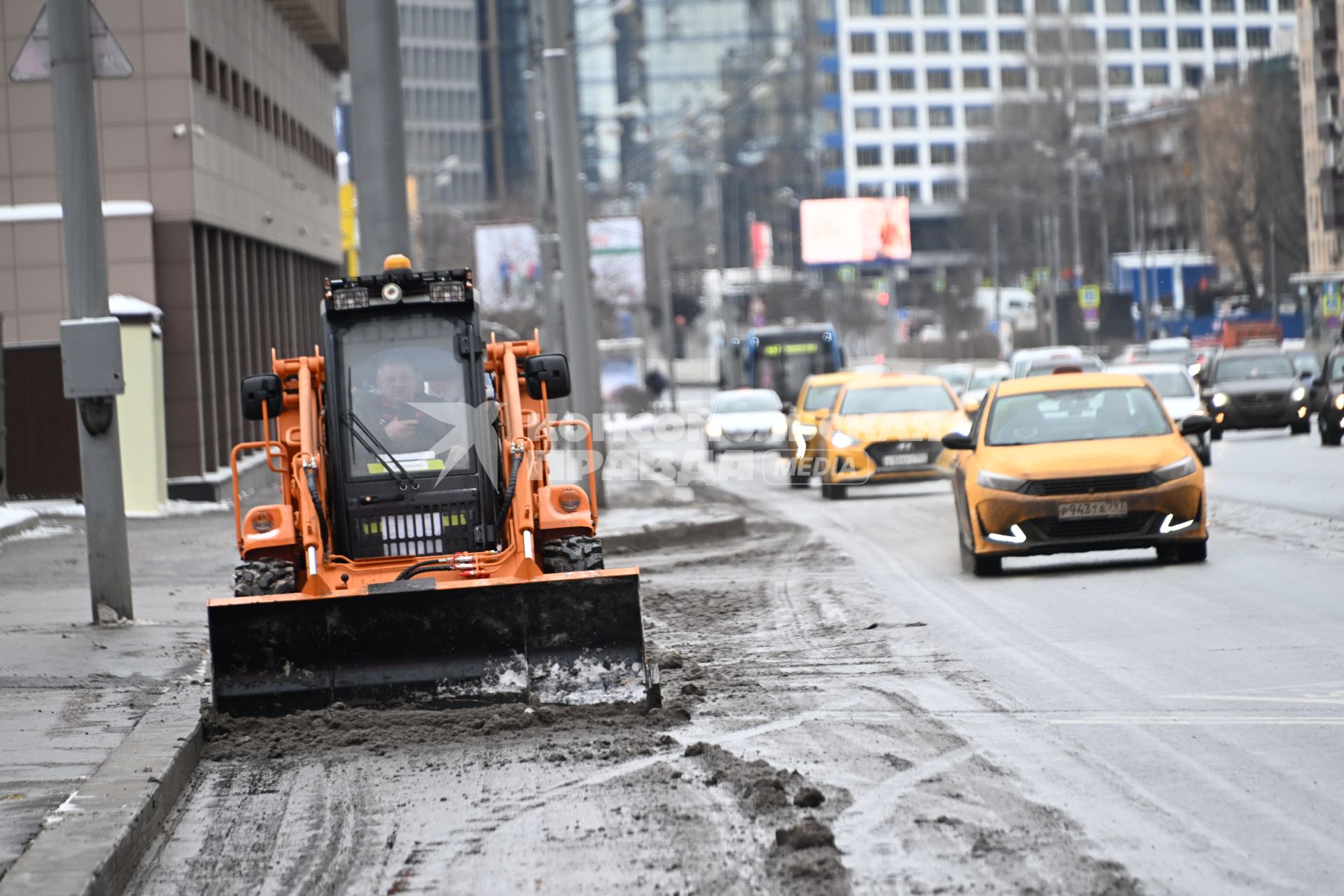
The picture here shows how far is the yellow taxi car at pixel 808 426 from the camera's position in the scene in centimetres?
3297

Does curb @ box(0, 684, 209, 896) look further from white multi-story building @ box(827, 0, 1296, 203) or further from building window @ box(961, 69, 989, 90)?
building window @ box(961, 69, 989, 90)

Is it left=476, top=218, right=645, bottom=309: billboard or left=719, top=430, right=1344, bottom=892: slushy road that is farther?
left=476, top=218, right=645, bottom=309: billboard

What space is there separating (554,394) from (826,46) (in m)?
Answer: 157

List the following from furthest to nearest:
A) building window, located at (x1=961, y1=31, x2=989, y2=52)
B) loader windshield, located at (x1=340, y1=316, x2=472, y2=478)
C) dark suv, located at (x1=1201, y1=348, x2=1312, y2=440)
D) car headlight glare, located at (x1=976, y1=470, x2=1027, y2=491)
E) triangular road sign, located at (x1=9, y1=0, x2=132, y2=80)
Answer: building window, located at (x1=961, y1=31, x2=989, y2=52) < dark suv, located at (x1=1201, y1=348, x2=1312, y2=440) < car headlight glare, located at (x1=976, y1=470, x2=1027, y2=491) < triangular road sign, located at (x1=9, y1=0, x2=132, y2=80) < loader windshield, located at (x1=340, y1=316, x2=472, y2=478)

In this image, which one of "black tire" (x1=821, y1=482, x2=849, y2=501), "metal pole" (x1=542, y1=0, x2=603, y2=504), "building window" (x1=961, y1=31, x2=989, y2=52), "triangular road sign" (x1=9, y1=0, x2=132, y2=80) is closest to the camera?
"triangular road sign" (x1=9, y1=0, x2=132, y2=80)

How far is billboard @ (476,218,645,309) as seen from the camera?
63719mm

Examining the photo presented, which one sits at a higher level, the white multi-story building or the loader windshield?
the white multi-story building

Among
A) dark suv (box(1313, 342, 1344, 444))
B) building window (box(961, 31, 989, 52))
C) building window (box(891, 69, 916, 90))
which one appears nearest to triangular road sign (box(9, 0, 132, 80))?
dark suv (box(1313, 342, 1344, 444))

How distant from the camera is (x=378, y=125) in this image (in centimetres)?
1969

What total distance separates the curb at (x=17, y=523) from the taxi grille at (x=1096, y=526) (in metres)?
12.6

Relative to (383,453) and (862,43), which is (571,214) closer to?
(383,453)

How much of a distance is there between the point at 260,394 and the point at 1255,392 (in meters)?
30.8

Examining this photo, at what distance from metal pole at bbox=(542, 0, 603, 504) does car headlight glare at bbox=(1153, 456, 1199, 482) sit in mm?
9570

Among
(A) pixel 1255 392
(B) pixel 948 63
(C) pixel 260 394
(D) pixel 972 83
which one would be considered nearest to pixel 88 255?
(C) pixel 260 394
